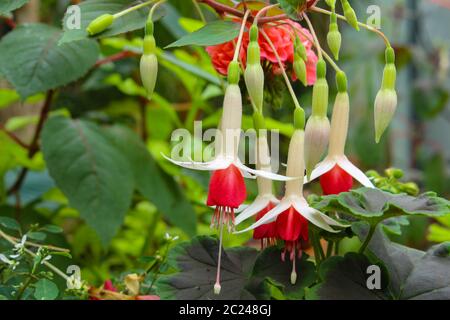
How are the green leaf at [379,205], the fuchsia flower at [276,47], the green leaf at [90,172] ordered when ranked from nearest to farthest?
1. the green leaf at [379,205]
2. the fuchsia flower at [276,47]
3. the green leaf at [90,172]

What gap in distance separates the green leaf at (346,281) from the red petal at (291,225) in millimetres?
29

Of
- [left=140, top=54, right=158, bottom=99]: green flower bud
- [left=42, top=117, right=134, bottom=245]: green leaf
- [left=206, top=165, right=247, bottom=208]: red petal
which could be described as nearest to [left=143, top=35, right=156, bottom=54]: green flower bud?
[left=140, top=54, right=158, bottom=99]: green flower bud

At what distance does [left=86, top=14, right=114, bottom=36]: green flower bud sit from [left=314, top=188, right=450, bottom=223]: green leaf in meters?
0.20

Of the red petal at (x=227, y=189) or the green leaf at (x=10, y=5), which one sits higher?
the green leaf at (x=10, y=5)

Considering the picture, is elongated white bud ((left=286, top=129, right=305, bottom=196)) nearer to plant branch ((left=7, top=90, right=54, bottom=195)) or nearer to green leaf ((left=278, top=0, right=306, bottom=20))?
green leaf ((left=278, top=0, right=306, bottom=20))

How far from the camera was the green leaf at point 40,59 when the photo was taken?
65cm

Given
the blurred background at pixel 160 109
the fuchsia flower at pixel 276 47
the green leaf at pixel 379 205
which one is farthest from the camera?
the blurred background at pixel 160 109

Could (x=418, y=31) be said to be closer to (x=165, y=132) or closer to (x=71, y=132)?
(x=165, y=132)

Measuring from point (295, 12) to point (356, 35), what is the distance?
7.56 ft

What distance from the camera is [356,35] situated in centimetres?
269

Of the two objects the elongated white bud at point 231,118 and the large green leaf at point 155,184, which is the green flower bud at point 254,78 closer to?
the elongated white bud at point 231,118

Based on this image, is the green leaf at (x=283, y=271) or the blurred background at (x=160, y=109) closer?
the green leaf at (x=283, y=271)

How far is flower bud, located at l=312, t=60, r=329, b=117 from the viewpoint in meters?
0.46

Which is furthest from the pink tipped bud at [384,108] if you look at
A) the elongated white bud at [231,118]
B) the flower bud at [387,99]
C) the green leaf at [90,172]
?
the green leaf at [90,172]
